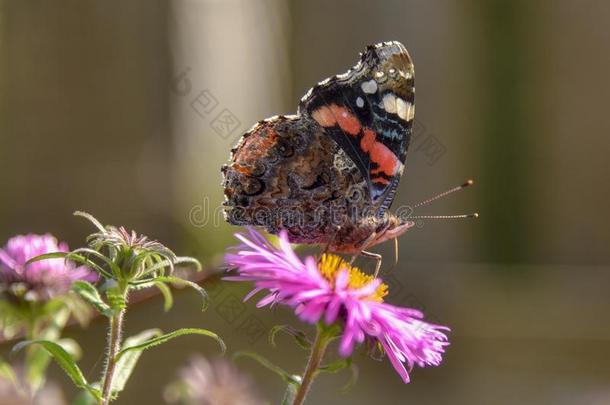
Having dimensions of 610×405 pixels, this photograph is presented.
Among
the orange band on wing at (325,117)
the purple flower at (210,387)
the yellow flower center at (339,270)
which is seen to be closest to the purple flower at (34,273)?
the purple flower at (210,387)

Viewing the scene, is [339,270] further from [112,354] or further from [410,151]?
[410,151]

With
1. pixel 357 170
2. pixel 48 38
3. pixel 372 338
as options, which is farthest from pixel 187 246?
pixel 372 338

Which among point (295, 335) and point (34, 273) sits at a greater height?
point (295, 335)

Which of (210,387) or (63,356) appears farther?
(210,387)

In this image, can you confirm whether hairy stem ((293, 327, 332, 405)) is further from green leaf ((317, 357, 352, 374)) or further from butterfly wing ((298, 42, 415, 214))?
butterfly wing ((298, 42, 415, 214))

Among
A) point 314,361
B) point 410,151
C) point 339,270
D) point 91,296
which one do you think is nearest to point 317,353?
point 314,361

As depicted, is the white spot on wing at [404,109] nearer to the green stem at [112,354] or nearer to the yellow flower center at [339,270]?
the yellow flower center at [339,270]

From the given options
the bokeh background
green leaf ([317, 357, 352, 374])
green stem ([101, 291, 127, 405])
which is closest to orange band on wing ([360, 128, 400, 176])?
green leaf ([317, 357, 352, 374])
